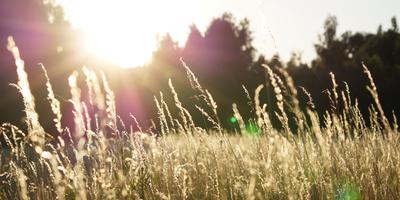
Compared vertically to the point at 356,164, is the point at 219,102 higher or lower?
higher

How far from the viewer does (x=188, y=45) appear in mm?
26016

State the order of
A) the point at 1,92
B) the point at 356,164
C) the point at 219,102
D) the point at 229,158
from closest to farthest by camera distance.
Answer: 1. the point at 356,164
2. the point at 229,158
3. the point at 1,92
4. the point at 219,102

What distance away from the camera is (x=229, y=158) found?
315 centimetres

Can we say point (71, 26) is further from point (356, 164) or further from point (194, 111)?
point (356, 164)

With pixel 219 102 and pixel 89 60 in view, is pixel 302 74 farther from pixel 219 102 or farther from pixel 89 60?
pixel 89 60

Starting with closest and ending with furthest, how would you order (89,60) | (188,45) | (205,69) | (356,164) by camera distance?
(356,164), (89,60), (205,69), (188,45)

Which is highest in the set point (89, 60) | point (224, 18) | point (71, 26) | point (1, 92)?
point (224, 18)

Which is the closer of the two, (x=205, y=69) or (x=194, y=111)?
(x=194, y=111)

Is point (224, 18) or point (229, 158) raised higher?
point (224, 18)

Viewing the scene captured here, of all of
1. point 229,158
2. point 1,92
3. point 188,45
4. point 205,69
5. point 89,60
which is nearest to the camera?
point 229,158

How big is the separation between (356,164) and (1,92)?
1651 centimetres

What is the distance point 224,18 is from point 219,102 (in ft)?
22.4

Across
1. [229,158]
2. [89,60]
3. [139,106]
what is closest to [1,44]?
[89,60]

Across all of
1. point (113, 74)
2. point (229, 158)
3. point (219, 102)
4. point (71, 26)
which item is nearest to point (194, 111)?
point (219, 102)
